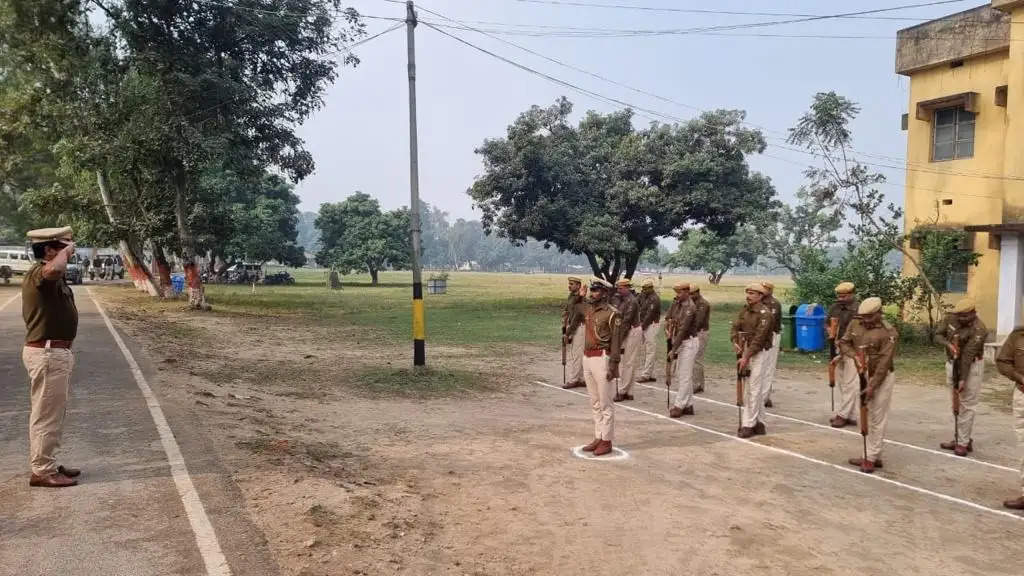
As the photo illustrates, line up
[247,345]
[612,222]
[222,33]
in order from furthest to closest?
[612,222] < [222,33] < [247,345]

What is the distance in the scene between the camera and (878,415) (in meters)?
7.60

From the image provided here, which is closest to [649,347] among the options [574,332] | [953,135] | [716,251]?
[574,332]

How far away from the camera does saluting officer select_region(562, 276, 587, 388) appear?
40.2ft

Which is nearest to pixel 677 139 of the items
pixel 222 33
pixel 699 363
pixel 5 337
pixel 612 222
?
pixel 612 222

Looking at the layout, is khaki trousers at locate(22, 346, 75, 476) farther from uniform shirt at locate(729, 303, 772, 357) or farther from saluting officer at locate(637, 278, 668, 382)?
saluting officer at locate(637, 278, 668, 382)

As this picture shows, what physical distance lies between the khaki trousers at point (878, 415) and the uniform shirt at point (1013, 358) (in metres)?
1.13

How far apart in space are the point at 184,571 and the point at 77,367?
9.09 metres

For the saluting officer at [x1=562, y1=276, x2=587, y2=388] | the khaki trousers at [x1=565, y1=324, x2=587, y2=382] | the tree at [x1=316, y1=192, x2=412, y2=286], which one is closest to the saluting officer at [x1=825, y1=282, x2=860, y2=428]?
the saluting officer at [x1=562, y1=276, x2=587, y2=388]

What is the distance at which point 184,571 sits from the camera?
175 inches

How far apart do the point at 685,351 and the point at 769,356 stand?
4.70ft

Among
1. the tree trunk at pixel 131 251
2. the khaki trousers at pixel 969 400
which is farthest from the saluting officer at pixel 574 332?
the tree trunk at pixel 131 251

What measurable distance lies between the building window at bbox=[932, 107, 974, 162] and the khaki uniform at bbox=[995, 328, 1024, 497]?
14.7m

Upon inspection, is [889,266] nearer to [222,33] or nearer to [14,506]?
[14,506]

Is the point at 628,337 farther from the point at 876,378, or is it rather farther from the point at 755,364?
the point at 876,378
